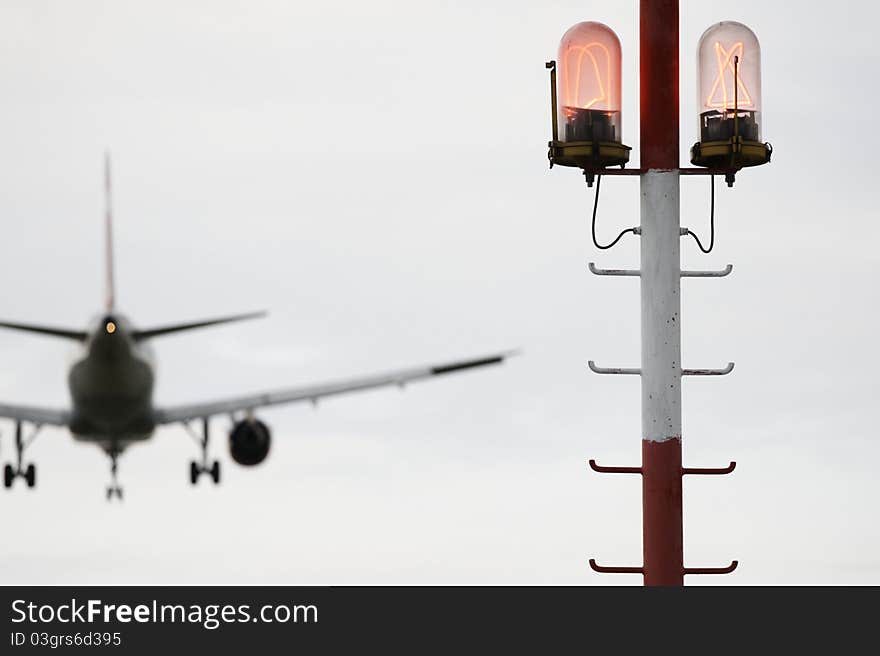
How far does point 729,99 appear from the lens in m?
17.4

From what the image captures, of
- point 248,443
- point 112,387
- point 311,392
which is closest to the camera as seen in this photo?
point 311,392

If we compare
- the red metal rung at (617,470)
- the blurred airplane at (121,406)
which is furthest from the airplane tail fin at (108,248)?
the red metal rung at (617,470)

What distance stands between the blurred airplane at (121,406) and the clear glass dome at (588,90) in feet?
63.8

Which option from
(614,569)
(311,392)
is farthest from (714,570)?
(311,392)

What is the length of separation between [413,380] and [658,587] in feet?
52.7

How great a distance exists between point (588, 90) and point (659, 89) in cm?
93

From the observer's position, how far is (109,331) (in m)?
37.4

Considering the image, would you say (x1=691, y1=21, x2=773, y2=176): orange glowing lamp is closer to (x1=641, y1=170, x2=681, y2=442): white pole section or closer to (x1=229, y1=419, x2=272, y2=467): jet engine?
(x1=641, y1=170, x2=681, y2=442): white pole section

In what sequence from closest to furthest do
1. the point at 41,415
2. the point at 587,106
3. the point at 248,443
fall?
the point at 587,106, the point at 248,443, the point at 41,415

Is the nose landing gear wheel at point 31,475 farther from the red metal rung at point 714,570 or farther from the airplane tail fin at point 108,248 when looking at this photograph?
the red metal rung at point 714,570

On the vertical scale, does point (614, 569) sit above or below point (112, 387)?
below

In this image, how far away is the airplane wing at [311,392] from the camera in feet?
108

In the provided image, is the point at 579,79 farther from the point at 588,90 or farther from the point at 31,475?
the point at 31,475
